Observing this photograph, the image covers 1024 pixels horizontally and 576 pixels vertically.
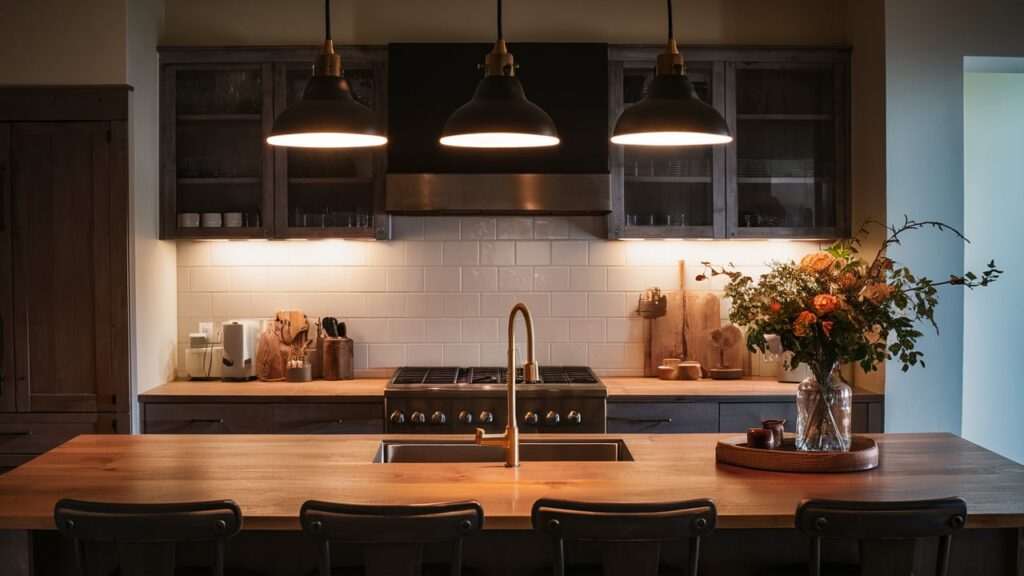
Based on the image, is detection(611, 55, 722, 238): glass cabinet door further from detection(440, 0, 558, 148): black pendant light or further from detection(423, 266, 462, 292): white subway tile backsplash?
detection(440, 0, 558, 148): black pendant light

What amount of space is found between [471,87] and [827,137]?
5.97 feet

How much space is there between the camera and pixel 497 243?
211 inches

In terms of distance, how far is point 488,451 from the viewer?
3.43 metres

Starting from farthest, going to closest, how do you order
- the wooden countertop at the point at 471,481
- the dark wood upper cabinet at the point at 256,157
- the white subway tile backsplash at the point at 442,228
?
the white subway tile backsplash at the point at 442,228 < the dark wood upper cabinet at the point at 256,157 < the wooden countertop at the point at 471,481

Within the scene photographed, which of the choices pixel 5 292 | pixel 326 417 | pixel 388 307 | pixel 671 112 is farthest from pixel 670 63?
pixel 5 292

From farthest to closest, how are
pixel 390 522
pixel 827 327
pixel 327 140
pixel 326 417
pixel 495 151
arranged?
pixel 495 151 → pixel 326 417 → pixel 327 140 → pixel 827 327 → pixel 390 522

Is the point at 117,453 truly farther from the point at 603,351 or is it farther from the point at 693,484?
the point at 603,351

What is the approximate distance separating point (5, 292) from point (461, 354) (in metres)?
2.21

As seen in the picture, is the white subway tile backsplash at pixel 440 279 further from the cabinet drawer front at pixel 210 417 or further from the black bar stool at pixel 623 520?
the black bar stool at pixel 623 520

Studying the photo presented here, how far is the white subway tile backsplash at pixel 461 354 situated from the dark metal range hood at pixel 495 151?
813 millimetres

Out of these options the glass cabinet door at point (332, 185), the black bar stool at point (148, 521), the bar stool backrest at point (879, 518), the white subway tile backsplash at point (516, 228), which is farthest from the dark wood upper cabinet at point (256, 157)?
the bar stool backrest at point (879, 518)

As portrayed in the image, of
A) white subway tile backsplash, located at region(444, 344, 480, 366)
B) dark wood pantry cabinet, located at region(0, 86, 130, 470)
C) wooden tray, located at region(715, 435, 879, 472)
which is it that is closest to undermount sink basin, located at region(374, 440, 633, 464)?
wooden tray, located at region(715, 435, 879, 472)

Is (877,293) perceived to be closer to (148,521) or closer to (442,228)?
(148,521)

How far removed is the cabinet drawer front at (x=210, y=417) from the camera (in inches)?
184
